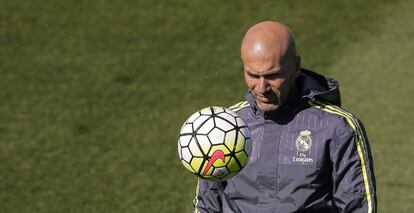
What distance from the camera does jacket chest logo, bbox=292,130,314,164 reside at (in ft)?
26.3

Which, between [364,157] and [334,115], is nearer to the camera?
[364,157]

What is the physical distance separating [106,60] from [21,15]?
2.97 m

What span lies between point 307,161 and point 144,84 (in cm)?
840

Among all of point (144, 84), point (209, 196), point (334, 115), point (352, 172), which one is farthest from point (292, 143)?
point (144, 84)

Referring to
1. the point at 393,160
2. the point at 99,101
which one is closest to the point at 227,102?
the point at 99,101

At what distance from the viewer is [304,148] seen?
8.04m

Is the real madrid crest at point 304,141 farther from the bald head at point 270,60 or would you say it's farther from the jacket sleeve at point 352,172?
the bald head at point 270,60

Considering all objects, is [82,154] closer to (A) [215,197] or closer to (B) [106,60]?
(B) [106,60]

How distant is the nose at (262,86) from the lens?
25.4ft

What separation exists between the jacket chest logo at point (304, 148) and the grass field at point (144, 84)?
4.90m

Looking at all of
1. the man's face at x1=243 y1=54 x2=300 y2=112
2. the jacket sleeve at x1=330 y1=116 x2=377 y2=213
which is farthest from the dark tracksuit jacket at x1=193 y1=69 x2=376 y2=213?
the man's face at x1=243 y1=54 x2=300 y2=112

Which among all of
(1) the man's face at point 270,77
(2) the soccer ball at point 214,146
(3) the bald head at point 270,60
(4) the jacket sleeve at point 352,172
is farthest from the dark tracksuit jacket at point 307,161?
(2) the soccer ball at point 214,146

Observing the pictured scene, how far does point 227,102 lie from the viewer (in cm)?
1548

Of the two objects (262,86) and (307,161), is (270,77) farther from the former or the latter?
(307,161)
